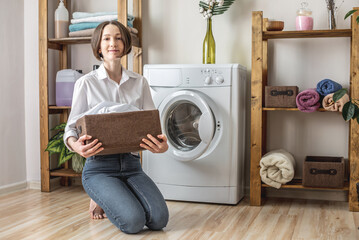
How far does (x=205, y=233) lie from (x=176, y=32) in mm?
1658

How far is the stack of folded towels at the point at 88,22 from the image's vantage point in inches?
125

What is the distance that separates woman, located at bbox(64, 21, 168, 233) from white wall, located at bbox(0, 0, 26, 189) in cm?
113

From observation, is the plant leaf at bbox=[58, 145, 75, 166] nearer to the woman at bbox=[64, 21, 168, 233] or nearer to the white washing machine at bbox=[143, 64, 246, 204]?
the white washing machine at bbox=[143, 64, 246, 204]

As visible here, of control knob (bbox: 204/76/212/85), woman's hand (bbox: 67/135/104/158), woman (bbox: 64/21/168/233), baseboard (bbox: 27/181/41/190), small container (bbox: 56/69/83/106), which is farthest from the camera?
baseboard (bbox: 27/181/41/190)

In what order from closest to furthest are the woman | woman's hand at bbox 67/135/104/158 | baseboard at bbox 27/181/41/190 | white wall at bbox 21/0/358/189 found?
woman's hand at bbox 67/135/104/158, the woman, white wall at bbox 21/0/358/189, baseboard at bbox 27/181/41/190

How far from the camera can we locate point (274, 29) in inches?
113

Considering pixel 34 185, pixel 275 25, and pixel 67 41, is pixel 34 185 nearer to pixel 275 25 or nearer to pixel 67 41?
pixel 67 41

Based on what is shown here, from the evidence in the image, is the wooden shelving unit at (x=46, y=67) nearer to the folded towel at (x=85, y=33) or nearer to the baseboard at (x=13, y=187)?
the folded towel at (x=85, y=33)

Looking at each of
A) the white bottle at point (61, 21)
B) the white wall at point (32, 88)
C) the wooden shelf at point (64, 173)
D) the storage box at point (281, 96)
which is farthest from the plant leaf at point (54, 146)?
the storage box at point (281, 96)

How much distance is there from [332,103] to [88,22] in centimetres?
177

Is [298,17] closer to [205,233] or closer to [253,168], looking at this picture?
[253,168]

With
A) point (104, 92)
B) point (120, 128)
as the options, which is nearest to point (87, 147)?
point (120, 128)

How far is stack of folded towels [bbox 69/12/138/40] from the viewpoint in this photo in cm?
319

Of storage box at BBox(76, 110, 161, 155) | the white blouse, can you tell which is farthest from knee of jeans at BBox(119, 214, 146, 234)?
the white blouse
